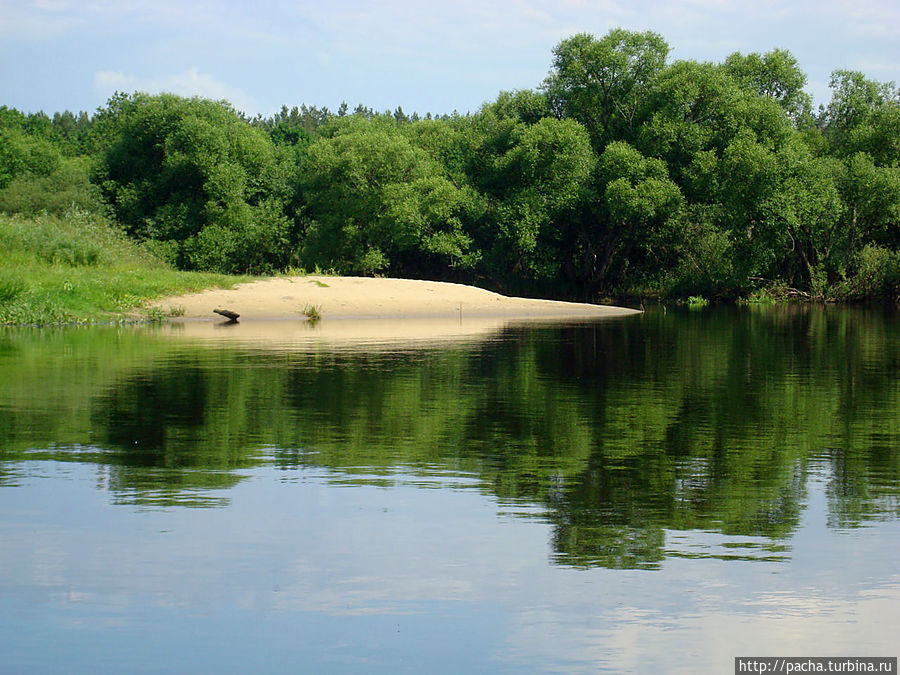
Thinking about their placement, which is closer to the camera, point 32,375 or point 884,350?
point 32,375

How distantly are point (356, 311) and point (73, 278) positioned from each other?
11.4 metres

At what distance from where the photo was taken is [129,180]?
70.2 meters

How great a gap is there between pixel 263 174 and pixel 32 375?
194ft

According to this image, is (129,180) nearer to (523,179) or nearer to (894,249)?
(523,179)

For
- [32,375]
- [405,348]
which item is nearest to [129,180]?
[405,348]

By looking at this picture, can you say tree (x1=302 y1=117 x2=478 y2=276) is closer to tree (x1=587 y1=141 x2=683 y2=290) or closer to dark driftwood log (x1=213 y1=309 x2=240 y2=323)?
tree (x1=587 y1=141 x2=683 y2=290)

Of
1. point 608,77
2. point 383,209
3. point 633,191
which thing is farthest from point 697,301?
point 383,209

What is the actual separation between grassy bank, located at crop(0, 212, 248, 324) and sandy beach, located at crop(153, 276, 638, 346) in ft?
4.52

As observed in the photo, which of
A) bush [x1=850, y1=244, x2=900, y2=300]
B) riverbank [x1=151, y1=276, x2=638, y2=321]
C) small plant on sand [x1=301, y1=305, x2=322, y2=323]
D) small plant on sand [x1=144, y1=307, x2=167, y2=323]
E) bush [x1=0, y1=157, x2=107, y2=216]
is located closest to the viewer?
small plant on sand [x1=144, y1=307, x2=167, y2=323]

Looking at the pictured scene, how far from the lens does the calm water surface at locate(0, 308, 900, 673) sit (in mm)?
5887

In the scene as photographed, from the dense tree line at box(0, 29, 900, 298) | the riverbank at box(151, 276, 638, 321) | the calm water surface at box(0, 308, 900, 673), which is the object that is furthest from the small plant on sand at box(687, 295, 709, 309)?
the calm water surface at box(0, 308, 900, 673)

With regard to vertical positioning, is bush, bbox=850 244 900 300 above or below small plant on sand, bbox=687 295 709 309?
above

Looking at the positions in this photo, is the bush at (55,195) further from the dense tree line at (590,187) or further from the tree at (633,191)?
the tree at (633,191)

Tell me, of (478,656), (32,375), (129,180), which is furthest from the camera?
(129,180)
